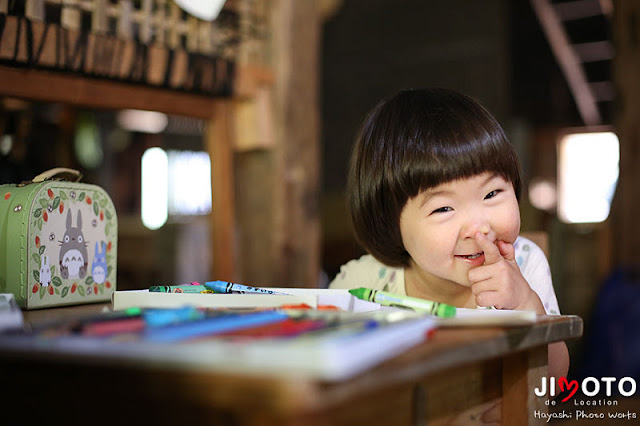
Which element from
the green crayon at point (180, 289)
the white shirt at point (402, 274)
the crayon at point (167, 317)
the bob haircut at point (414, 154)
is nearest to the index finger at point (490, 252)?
the bob haircut at point (414, 154)

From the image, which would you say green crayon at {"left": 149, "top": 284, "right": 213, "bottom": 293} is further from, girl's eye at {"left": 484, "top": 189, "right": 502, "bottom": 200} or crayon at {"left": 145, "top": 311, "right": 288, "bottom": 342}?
girl's eye at {"left": 484, "top": 189, "right": 502, "bottom": 200}

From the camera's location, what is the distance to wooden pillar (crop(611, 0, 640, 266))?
414 cm

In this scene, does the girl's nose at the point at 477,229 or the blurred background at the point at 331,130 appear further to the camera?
the blurred background at the point at 331,130

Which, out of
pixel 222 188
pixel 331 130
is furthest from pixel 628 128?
pixel 331 130

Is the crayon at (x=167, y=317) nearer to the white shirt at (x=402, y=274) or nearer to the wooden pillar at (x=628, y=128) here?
the white shirt at (x=402, y=274)

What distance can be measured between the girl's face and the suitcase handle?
68 cm

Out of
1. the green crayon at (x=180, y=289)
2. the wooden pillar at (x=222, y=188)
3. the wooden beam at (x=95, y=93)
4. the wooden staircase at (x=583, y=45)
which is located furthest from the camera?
the wooden staircase at (x=583, y=45)

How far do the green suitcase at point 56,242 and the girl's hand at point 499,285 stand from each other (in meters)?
0.70

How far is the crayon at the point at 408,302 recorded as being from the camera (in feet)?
2.74

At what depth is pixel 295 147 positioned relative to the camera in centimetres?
247

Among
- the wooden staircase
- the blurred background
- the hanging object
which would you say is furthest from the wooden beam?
the wooden staircase

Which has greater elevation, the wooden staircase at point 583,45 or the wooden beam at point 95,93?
the wooden staircase at point 583,45

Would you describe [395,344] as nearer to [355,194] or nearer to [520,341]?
[520,341]

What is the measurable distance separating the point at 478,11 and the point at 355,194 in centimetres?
731
